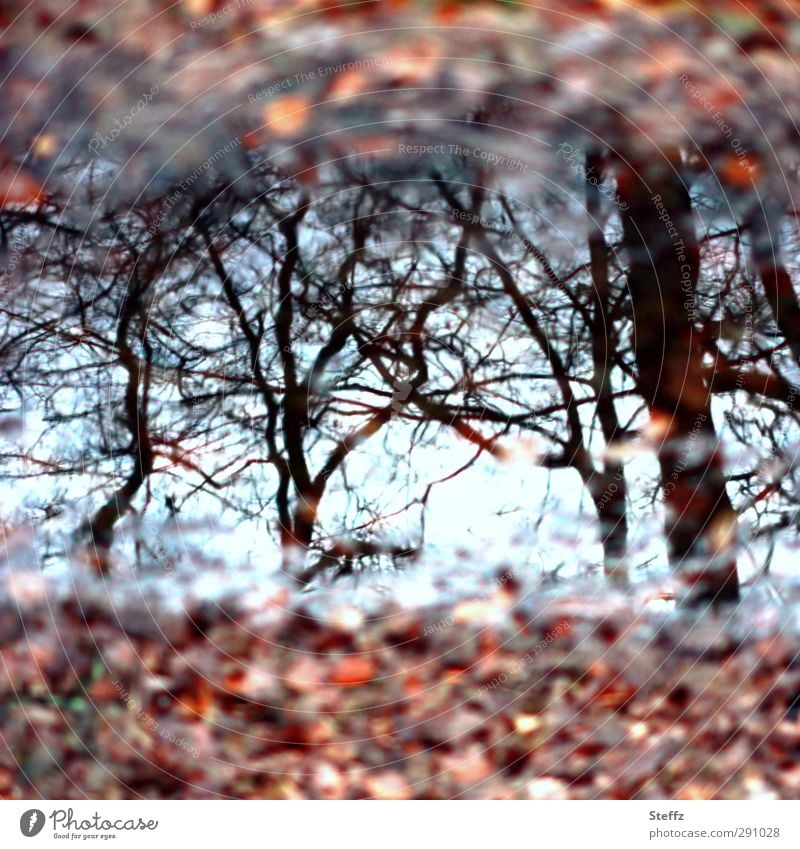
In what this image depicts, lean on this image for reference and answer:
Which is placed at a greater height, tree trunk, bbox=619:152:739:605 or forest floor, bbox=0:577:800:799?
tree trunk, bbox=619:152:739:605

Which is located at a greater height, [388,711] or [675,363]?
[675,363]

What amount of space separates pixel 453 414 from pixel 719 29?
395 millimetres

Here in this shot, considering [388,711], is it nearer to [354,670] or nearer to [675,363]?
[354,670]

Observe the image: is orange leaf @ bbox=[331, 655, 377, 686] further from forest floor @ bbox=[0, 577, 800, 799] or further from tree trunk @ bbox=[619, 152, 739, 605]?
tree trunk @ bbox=[619, 152, 739, 605]

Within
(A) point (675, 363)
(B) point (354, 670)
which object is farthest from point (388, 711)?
(A) point (675, 363)

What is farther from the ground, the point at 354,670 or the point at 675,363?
the point at 675,363

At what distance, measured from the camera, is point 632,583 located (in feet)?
2.40

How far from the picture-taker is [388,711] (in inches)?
28.1

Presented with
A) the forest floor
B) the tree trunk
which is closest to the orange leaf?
the forest floor

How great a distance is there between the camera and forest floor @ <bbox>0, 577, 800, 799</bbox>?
70 cm

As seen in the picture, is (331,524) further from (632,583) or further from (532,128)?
(532,128)
